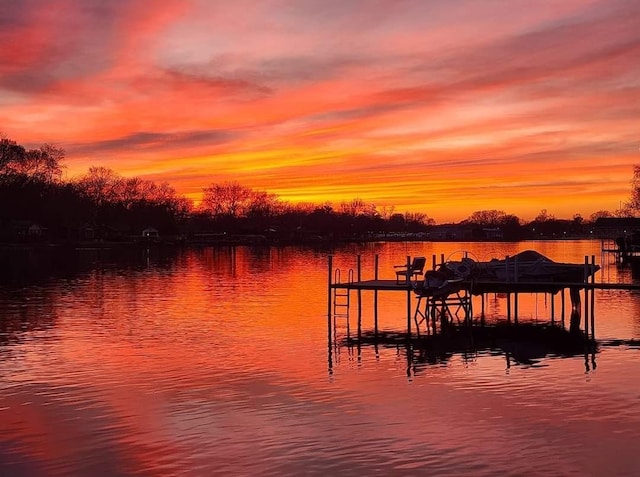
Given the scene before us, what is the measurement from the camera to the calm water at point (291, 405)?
15727 mm

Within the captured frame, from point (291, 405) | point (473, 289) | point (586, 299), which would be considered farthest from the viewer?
point (473, 289)

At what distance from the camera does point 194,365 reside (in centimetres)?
2619

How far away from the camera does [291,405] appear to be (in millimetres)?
20312

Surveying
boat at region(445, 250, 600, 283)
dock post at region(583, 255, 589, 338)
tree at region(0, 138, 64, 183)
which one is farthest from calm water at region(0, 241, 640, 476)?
tree at region(0, 138, 64, 183)

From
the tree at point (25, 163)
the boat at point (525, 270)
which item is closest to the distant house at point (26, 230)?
the tree at point (25, 163)

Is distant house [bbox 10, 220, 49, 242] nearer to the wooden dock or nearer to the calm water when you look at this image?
the calm water

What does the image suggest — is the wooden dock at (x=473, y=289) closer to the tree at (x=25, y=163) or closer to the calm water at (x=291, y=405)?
the calm water at (x=291, y=405)

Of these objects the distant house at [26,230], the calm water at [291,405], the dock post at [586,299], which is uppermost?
the distant house at [26,230]

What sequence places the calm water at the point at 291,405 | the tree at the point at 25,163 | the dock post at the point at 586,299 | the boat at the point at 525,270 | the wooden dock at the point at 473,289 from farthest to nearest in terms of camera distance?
1. the tree at the point at 25,163
2. the boat at the point at 525,270
3. the wooden dock at the point at 473,289
4. the dock post at the point at 586,299
5. the calm water at the point at 291,405

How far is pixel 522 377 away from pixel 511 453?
8.07 meters

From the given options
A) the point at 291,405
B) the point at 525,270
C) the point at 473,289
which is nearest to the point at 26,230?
the point at 473,289

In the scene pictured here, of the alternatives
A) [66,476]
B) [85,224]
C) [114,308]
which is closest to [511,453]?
[66,476]

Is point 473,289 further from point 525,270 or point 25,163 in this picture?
point 25,163

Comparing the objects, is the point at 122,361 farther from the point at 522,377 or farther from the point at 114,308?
the point at 114,308
